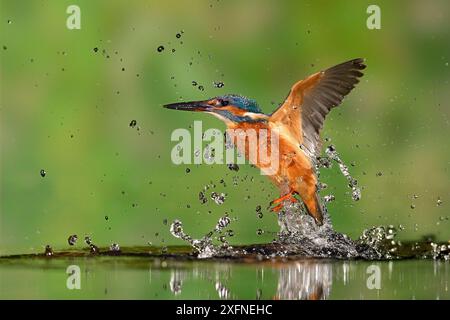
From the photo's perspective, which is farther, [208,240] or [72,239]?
[72,239]

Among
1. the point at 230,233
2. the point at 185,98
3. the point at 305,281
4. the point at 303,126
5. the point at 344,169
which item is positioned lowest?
the point at 305,281

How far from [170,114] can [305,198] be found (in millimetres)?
1676

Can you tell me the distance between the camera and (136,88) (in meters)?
8.88

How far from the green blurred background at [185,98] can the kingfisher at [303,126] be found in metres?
0.68

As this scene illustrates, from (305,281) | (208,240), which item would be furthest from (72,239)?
(305,281)

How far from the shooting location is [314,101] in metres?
7.25

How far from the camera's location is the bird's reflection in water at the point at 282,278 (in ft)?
17.8

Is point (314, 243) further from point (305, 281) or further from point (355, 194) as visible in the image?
point (305, 281)

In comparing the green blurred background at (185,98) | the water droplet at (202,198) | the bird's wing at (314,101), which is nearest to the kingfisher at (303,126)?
the bird's wing at (314,101)

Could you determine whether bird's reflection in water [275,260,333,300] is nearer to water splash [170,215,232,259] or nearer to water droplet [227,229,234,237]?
water splash [170,215,232,259]

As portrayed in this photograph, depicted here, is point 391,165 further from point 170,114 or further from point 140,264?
point 140,264

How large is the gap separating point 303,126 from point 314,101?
0.17 meters

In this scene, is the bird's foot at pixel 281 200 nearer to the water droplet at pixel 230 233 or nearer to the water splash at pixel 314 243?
the water splash at pixel 314 243
